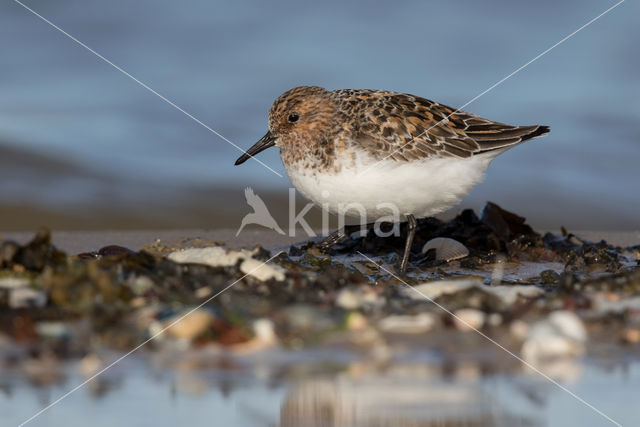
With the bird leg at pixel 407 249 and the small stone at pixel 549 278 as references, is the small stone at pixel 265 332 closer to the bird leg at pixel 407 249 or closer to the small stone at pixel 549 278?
the bird leg at pixel 407 249

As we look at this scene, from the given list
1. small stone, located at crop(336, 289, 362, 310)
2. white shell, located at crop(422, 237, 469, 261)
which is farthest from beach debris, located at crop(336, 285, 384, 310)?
white shell, located at crop(422, 237, 469, 261)

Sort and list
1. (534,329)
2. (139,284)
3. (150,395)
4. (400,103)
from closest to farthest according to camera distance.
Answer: (150,395), (534,329), (139,284), (400,103)

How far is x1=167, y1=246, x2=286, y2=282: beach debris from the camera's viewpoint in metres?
4.81

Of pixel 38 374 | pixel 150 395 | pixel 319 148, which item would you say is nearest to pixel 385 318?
pixel 150 395

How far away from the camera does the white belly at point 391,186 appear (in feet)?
19.7

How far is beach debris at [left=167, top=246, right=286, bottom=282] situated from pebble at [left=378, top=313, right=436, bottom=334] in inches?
50.3

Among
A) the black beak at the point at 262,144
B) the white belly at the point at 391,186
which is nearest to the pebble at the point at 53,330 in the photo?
the white belly at the point at 391,186

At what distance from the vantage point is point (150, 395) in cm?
296

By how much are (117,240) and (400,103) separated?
395 centimetres

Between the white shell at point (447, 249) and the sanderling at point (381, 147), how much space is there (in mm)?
617

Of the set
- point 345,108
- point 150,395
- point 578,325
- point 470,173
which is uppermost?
point 345,108

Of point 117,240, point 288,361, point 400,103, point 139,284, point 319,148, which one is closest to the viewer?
point 288,361

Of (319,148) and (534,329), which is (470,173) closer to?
(319,148)

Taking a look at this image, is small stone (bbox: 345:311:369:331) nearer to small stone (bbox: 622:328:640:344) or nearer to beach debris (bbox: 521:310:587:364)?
beach debris (bbox: 521:310:587:364)
